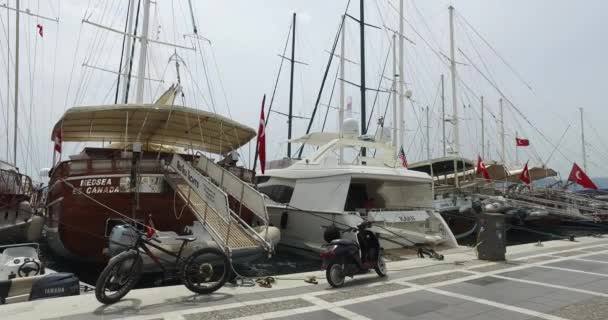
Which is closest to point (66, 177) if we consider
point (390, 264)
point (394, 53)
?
point (390, 264)

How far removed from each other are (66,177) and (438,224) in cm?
1068

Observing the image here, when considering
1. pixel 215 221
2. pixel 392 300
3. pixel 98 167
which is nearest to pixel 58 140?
pixel 98 167

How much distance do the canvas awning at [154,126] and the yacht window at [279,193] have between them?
7.47 ft

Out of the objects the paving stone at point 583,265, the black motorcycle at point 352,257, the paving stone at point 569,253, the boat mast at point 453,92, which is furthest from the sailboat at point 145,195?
the boat mast at point 453,92

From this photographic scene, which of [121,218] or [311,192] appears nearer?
[121,218]

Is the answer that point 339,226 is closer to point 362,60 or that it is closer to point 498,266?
point 498,266

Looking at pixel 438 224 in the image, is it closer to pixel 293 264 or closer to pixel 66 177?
pixel 293 264

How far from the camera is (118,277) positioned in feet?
18.4

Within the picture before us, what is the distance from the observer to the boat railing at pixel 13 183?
1526 centimetres

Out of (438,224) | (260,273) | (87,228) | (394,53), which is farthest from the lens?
(394,53)

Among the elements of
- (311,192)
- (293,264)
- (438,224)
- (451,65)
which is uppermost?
(451,65)

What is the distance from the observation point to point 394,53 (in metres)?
26.6

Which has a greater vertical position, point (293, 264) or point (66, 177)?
point (66, 177)

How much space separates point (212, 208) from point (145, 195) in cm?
208
